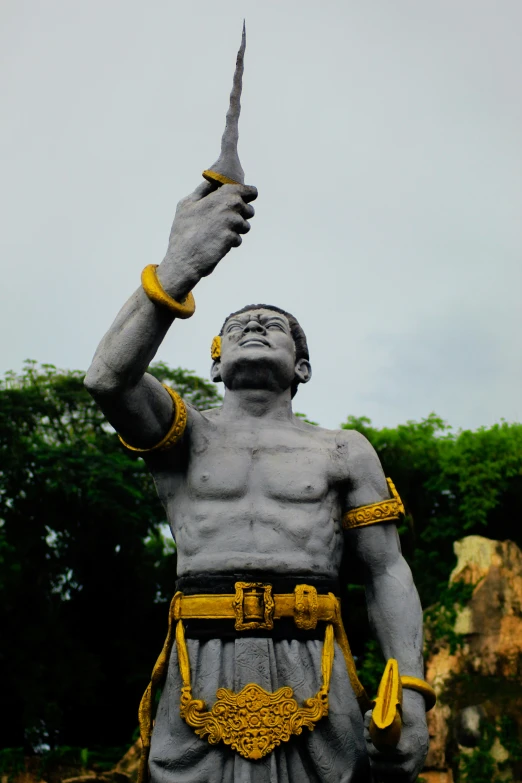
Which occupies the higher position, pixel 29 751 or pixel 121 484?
pixel 121 484

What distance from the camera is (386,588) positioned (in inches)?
196

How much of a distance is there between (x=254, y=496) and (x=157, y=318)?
3.18ft

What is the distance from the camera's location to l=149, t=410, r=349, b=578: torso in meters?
4.76

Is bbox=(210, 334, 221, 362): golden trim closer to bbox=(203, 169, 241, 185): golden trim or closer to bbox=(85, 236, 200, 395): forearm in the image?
bbox=(85, 236, 200, 395): forearm

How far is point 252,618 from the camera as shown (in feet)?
15.1

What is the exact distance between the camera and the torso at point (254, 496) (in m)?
4.76

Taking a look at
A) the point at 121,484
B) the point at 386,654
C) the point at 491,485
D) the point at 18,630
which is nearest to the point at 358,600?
the point at 491,485

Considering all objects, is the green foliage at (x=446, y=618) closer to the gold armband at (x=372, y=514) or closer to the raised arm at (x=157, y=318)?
the gold armband at (x=372, y=514)

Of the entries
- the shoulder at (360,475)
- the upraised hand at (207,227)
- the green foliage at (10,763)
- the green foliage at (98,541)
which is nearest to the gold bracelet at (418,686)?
the shoulder at (360,475)

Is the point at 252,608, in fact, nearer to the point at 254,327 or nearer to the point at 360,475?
the point at 360,475

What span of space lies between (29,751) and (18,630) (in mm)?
2206

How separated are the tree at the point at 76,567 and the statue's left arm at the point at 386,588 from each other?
48.8 ft

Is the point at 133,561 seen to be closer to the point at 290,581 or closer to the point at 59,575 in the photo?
the point at 59,575

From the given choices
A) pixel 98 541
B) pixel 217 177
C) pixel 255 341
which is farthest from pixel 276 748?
pixel 98 541
